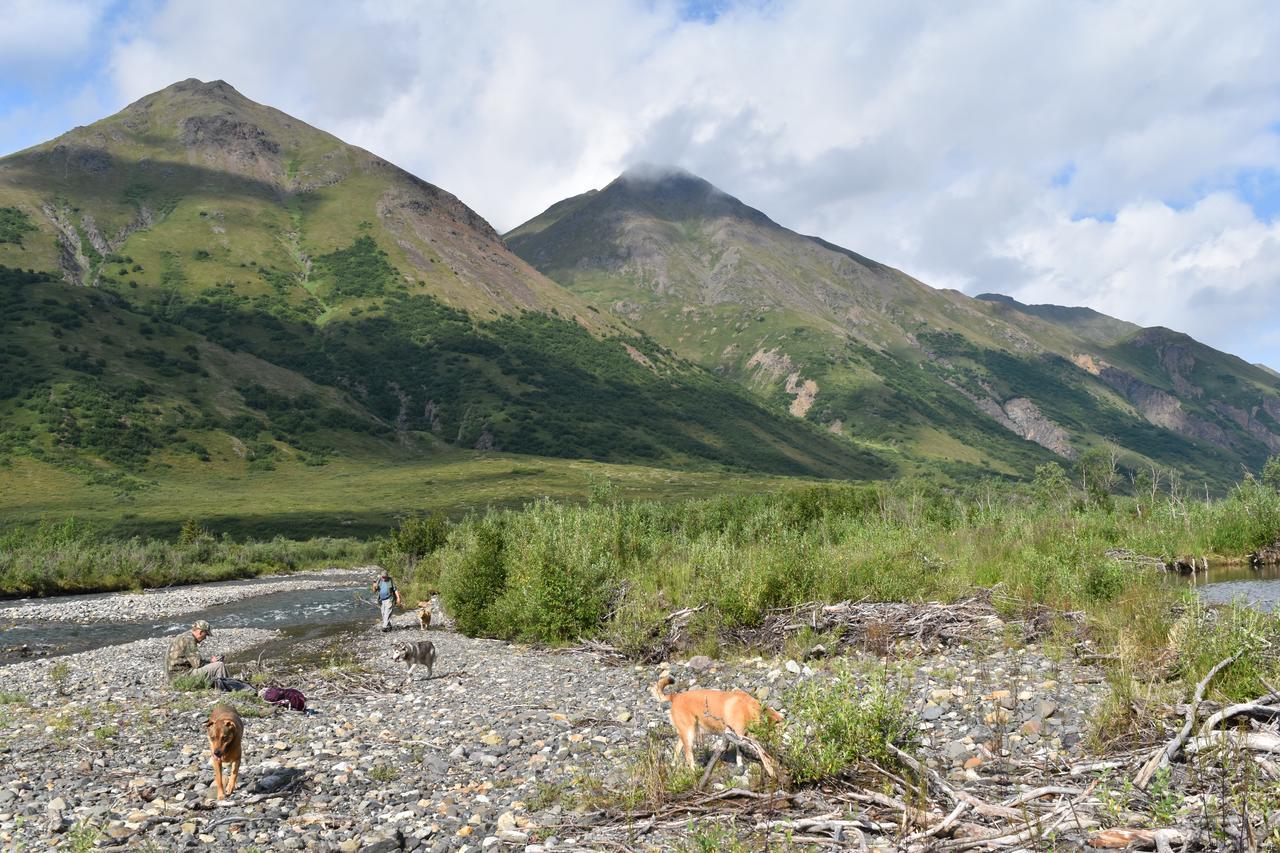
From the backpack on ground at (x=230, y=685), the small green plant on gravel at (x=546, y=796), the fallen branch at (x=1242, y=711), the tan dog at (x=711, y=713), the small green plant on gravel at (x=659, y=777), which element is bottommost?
the backpack on ground at (x=230, y=685)

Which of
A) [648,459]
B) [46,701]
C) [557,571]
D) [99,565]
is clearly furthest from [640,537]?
[648,459]

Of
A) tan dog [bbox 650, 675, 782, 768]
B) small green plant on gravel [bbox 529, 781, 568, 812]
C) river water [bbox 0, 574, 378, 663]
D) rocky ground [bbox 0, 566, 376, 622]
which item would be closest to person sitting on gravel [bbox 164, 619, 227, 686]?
river water [bbox 0, 574, 378, 663]

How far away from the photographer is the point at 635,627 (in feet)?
66.9

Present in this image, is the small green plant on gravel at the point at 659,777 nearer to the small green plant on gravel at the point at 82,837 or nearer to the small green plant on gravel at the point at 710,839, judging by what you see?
the small green plant on gravel at the point at 710,839

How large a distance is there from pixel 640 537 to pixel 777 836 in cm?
2300

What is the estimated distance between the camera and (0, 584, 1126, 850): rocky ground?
8.84 meters

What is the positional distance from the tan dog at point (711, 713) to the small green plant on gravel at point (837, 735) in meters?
0.53

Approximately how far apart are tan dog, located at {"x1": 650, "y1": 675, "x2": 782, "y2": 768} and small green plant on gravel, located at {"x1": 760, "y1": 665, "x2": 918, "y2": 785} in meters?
0.53

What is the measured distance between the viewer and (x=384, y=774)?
430 inches

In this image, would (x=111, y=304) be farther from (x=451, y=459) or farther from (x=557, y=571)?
(x=557, y=571)

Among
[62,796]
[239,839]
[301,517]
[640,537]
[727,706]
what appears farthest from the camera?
[301,517]

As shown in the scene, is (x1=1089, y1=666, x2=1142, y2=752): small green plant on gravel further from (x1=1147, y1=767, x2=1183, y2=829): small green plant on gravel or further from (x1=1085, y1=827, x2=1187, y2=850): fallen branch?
(x1=1085, y1=827, x2=1187, y2=850): fallen branch

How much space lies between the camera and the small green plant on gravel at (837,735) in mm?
8086

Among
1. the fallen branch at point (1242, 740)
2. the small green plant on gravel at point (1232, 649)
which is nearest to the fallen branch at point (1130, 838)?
the fallen branch at point (1242, 740)
